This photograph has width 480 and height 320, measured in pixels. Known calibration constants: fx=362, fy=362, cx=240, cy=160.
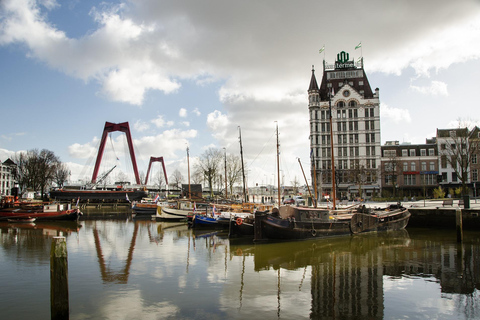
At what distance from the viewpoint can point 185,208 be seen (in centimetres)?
4484

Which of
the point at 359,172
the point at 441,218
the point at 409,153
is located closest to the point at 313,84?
A: the point at 359,172

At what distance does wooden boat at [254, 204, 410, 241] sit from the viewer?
2445cm

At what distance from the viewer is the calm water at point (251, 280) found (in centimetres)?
1104

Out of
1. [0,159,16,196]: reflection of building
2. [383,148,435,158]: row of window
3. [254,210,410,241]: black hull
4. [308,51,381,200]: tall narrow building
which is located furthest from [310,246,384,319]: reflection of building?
[0,159,16,196]: reflection of building

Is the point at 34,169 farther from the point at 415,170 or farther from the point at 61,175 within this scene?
the point at 415,170

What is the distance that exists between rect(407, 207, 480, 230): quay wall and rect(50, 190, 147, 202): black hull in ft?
187

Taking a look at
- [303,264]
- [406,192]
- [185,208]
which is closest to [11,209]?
[185,208]

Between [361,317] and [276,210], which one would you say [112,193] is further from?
[361,317]

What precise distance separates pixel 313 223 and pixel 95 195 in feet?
207

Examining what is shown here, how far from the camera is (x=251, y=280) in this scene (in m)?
15.1

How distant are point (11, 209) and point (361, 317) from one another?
149 ft

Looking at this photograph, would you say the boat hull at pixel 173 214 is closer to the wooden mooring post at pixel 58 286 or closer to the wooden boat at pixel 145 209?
the wooden boat at pixel 145 209

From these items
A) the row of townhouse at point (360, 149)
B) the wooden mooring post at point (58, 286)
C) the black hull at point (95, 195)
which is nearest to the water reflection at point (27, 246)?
the wooden mooring post at point (58, 286)

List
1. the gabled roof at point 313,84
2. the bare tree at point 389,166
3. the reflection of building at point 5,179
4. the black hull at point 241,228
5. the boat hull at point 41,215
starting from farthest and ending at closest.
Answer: the reflection of building at point 5,179, the gabled roof at point 313,84, the bare tree at point 389,166, the boat hull at point 41,215, the black hull at point 241,228
